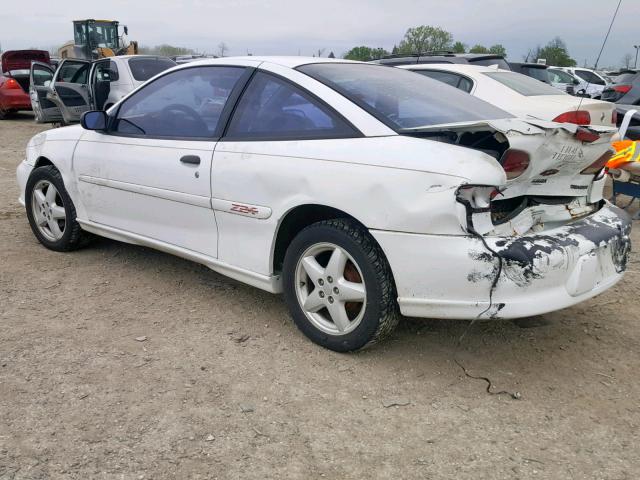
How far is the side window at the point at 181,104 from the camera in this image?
360 cm

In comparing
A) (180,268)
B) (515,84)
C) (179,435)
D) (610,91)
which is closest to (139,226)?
(180,268)

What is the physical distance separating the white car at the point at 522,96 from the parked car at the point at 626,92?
4.86 ft

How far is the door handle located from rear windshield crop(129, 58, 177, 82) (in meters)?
7.52

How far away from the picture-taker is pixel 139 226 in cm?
400

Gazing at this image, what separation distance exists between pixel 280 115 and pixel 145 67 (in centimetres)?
834

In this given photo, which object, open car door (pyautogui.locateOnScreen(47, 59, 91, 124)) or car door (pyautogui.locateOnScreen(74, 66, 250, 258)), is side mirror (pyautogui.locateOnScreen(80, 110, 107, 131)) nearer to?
car door (pyautogui.locateOnScreen(74, 66, 250, 258))

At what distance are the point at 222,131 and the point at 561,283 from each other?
200 cm

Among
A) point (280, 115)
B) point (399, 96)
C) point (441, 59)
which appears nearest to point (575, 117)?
point (441, 59)

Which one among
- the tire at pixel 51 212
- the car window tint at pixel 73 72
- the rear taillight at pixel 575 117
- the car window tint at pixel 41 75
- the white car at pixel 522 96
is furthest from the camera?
the car window tint at pixel 41 75

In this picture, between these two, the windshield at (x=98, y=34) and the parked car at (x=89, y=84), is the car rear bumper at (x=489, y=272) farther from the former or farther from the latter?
Result: the windshield at (x=98, y=34)

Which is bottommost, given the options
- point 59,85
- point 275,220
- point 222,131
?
point 59,85

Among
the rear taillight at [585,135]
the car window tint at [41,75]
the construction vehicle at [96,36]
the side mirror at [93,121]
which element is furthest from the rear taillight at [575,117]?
the construction vehicle at [96,36]

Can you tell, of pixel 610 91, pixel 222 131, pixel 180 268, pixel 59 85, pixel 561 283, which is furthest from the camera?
pixel 59 85

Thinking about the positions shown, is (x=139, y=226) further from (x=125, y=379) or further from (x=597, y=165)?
(x=597, y=165)
